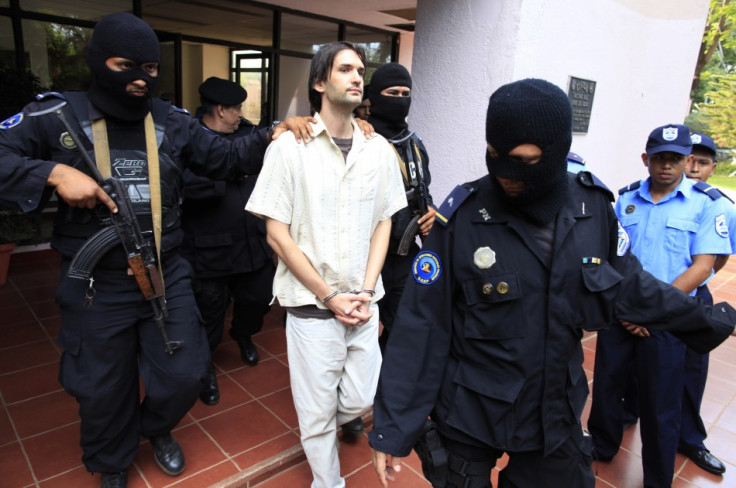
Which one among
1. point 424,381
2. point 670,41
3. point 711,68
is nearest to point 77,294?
point 424,381

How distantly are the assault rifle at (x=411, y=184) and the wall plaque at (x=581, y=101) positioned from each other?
1.70m

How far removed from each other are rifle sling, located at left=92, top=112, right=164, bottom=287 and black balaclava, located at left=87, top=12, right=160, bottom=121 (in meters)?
0.08

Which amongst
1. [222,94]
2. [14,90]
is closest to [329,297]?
[222,94]

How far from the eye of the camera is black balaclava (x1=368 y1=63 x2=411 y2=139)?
2.94 metres

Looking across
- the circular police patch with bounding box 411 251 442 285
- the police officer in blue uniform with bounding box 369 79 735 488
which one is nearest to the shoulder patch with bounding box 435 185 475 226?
the police officer in blue uniform with bounding box 369 79 735 488

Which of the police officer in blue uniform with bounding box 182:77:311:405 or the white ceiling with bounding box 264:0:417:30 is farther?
the white ceiling with bounding box 264:0:417:30

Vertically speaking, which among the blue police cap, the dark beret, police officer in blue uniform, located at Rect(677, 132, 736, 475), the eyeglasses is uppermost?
the dark beret

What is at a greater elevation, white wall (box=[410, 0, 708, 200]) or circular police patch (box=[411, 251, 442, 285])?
white wall (box=[410, 0, 708, 200])

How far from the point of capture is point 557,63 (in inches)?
149

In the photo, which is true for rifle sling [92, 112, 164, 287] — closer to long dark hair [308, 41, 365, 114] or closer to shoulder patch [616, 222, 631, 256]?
long dark hair [308, 41, 365, 114]

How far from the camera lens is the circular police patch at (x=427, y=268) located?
5.29 feet

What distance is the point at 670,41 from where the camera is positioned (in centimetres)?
464

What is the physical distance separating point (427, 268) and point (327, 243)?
68 cm

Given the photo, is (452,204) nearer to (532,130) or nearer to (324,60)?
(532,130)
